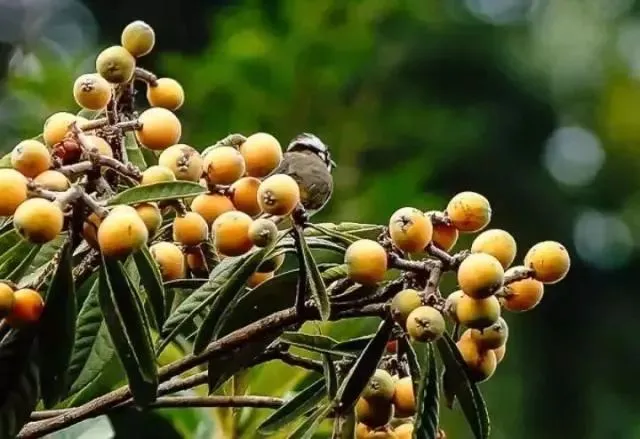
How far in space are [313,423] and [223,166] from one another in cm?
15

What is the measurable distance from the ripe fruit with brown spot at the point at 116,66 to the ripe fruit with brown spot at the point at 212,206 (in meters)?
0.09

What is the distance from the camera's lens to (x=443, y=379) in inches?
25.2

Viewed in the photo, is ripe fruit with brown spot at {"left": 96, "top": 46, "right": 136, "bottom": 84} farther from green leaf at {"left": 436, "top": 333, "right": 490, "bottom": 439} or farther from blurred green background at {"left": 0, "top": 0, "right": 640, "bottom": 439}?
blurred green background at {"left": 0, "top": 0, "right": 640, "bottom": 439}

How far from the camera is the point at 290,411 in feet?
2.34

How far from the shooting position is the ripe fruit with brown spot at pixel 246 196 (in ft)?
2.01

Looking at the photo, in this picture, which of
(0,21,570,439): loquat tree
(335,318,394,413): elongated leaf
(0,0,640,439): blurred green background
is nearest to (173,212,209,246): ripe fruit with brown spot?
(0,21,570,439): loquat tree

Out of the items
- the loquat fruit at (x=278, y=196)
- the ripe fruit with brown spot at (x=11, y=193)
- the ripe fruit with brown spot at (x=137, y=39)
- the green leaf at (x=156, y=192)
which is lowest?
the loquat fruit at (x=278, y=196)

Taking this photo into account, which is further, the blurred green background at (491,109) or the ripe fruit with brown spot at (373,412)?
the blurred green background at (491,109)

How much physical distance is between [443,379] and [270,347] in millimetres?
110

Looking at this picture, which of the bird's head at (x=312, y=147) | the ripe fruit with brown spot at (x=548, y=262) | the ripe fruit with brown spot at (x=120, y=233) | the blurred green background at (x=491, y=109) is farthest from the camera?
the blurred green background at (x=491, y=109)

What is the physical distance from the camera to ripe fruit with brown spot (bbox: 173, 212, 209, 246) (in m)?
0.62

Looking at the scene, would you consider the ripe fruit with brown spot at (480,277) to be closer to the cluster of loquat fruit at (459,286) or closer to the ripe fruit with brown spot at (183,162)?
the cluster of loquat fruit at (459,286)

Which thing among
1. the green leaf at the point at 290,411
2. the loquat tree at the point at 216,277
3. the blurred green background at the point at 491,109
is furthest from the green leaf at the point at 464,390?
the blurred green background at the point at 491,109

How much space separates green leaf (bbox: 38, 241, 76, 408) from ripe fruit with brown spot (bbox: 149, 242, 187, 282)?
3.0 inches
